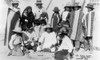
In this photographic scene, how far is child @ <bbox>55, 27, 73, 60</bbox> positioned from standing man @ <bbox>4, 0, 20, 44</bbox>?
0.57m

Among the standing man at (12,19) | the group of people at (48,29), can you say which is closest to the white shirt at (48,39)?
the group of people at (48,29)

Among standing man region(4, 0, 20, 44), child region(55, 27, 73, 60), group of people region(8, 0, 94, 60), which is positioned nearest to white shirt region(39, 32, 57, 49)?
group of people region(8, 0, 94, 60)

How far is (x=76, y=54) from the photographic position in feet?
10.5

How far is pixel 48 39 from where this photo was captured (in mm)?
3213

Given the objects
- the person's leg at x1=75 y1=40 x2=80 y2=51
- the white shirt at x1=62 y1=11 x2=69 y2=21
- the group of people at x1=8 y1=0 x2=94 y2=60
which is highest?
the white shirt at x1=62 y1=11 x2=69 y2=21

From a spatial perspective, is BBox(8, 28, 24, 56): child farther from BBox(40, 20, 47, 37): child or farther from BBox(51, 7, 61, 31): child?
BBox(51, 7, 61, 31): child

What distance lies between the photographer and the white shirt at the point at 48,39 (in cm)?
319

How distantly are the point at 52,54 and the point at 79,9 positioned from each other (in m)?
0.59

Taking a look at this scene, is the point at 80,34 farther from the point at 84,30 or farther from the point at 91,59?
the point at 91,59

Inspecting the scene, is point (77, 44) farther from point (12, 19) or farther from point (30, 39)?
point (12, 19)

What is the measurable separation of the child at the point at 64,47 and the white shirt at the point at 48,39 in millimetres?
154

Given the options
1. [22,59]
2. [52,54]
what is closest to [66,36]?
[52,54]

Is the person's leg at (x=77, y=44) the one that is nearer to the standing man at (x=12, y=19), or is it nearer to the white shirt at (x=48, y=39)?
the white shirt at (x=48, y=39)

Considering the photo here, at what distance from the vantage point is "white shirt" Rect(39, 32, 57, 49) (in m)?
3.19
